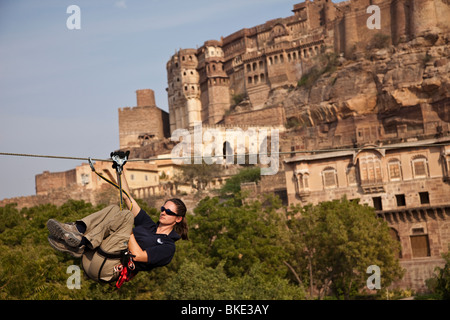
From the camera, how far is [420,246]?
159 feet

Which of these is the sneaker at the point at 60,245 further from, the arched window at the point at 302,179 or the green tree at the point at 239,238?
the arched window at the point at 302,179

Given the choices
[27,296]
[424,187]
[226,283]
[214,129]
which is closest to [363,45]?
[214,129]

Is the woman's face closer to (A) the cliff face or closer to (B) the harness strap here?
(B) the harness strap

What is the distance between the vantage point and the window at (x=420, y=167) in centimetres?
4919

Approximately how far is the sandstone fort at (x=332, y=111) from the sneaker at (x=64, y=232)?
28.9 m

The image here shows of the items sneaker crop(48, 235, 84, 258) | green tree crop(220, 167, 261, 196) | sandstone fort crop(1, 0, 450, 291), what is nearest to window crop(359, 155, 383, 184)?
sandstone fort crop(1, 0, 450, 291)

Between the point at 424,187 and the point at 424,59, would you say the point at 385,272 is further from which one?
the point at 424,59

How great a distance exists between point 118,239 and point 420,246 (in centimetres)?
4346

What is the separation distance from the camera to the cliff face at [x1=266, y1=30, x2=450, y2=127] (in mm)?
65438

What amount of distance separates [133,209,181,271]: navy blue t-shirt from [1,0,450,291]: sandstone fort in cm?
2759

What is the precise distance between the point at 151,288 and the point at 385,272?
14976 millimetres

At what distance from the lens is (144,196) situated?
224 ft

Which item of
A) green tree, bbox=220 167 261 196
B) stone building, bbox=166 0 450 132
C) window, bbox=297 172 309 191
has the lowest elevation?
window, bbox=297 172 309 191

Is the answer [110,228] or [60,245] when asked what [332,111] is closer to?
[110,228]
